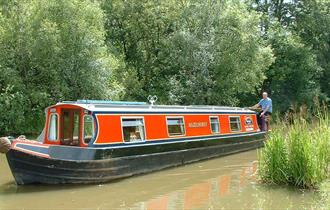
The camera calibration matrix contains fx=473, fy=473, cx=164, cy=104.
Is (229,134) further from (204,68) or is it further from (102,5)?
(102,5)

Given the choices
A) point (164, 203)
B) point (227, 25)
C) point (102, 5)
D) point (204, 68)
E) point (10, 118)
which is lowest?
point (164, 203)

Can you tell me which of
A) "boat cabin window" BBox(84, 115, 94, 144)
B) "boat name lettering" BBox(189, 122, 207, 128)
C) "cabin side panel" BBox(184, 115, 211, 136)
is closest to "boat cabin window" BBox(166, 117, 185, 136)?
"cabin side panel" BBox(184, 115, 211, 136)

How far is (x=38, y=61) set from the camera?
827 inches

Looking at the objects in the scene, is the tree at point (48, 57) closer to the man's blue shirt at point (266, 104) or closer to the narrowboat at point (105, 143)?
the man's blue shirt at point (266, 104)

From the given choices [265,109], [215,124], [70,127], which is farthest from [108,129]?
[265,109]

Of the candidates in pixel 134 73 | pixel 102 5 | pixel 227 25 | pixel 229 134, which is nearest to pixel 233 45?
pixel 227 25

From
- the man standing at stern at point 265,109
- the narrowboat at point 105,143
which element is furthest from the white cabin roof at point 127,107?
the man standing at stern at point 265,109

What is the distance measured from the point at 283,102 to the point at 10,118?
62.9ft

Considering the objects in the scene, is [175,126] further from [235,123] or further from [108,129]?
[235,123]

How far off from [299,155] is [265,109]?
8679 mm

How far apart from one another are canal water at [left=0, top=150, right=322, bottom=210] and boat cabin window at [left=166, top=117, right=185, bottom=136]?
1.71 m

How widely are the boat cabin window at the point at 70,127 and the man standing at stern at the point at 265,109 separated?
316 inches

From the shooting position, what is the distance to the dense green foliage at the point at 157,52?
20547mm

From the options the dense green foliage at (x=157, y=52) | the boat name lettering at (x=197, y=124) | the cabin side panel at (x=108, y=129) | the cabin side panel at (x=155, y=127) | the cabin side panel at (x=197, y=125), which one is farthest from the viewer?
the dense green foliage at (x=157, y=52)
